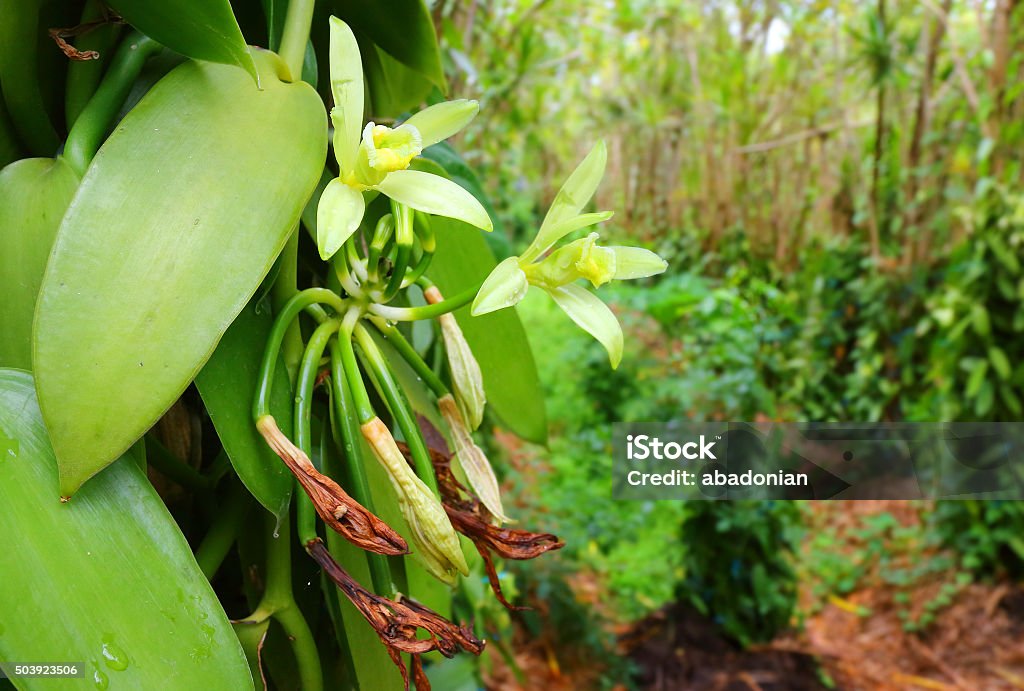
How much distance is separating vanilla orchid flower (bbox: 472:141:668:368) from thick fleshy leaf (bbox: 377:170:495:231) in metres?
0.02

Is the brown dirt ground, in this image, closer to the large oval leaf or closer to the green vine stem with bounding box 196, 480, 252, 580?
the green vine stem with bounding box 196, 480, 252, 580

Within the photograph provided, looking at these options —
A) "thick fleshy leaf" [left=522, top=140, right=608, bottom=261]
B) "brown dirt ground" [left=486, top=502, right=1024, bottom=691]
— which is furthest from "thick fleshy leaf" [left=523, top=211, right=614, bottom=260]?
"brown dirt ground" [left=486, top=502, right=1024, bottom=691]

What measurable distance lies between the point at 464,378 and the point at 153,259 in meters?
0.15

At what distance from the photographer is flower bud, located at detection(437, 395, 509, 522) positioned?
0.32m

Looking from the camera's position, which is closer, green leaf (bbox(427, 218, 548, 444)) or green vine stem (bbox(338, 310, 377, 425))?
green vine stem (bbox(338, 310, 377, 425))

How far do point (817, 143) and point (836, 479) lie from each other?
2519mm

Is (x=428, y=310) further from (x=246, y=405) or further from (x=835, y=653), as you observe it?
(x=835, y=653)

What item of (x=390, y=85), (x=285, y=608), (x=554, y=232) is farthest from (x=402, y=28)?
(x=285, y=608)

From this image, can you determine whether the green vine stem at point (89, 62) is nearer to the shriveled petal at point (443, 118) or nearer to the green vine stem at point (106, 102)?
the green vine stem at point (106, 102)

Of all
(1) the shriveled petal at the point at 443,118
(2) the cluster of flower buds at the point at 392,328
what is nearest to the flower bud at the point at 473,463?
(2) the cluster of flower buds at the point at 392,328

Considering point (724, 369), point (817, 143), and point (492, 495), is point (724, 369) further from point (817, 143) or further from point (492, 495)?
point (492, 495)

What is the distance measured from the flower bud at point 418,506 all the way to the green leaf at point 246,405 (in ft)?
0.11

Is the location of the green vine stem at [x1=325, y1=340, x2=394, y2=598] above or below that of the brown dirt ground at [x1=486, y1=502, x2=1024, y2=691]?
above

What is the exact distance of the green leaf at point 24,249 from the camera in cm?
27
